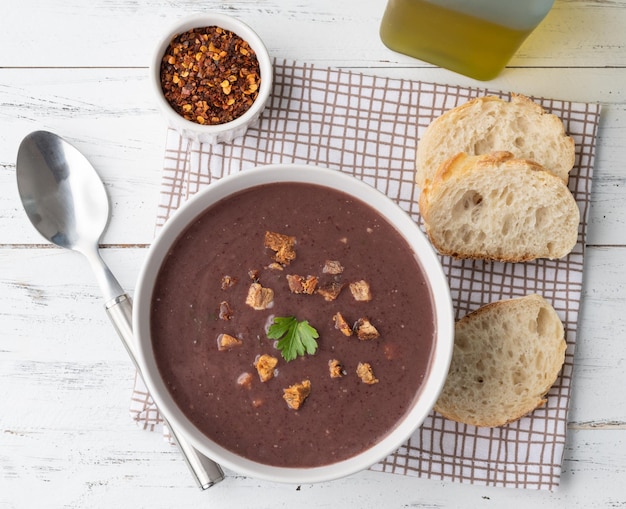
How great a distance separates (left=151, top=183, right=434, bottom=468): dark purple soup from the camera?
A: 2.18 m

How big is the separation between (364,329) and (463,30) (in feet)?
3.48

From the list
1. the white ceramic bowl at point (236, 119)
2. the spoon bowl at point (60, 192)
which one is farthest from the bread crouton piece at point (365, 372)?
the spoon bowl at point (60, 192)

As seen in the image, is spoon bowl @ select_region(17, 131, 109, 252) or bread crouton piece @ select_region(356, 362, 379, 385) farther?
Result: spoon bowl @ select_region(17, 131, 109, 252)

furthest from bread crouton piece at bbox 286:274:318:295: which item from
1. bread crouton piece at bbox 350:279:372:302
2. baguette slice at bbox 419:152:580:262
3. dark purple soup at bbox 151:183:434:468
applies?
baguette slice at bbox 419:152:580:262

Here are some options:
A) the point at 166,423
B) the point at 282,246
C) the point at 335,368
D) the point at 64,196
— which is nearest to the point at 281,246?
the point at 282,246

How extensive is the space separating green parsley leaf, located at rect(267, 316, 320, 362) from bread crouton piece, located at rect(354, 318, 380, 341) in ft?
0.41

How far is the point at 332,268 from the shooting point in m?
2.19

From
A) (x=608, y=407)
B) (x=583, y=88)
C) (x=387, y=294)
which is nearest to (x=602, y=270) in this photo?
(x=608, y=407)

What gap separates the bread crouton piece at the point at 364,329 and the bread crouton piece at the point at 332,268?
0.49 feet

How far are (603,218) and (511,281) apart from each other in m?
0.42

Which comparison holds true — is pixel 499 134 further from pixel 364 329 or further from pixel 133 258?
pixel 133 258

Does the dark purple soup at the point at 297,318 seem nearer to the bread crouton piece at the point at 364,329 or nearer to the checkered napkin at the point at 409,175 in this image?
the bread crouton piece at the point at 364,329

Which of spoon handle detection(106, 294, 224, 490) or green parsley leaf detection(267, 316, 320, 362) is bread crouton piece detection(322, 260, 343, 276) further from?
spoon handle detection(106, 294, 224, 490)

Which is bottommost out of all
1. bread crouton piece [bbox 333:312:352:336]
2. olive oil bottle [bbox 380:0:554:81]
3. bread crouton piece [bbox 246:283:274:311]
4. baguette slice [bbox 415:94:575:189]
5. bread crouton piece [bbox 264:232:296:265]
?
bread crouton piece [bbox 333:312:352:336]
